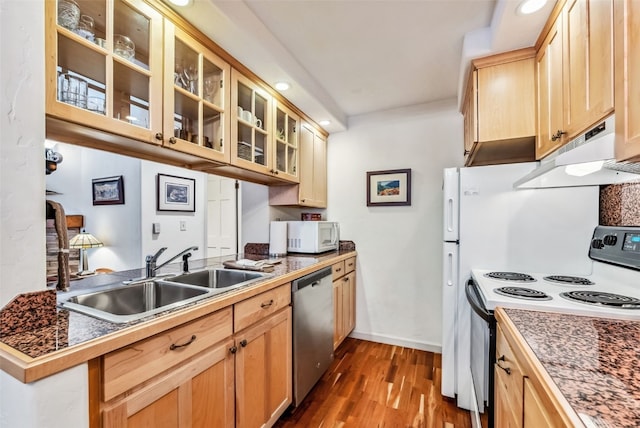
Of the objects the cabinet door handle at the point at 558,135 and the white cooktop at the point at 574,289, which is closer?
the white cooktop at the point at 574,289

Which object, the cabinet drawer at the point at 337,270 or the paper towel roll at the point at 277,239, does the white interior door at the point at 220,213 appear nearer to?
the paper towel roll at the point at 277,239

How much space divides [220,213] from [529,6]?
8.63 ft

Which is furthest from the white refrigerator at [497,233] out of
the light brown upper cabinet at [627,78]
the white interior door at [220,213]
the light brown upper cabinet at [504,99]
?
the white interior door at [220,213]

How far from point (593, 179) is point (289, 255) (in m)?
2.14

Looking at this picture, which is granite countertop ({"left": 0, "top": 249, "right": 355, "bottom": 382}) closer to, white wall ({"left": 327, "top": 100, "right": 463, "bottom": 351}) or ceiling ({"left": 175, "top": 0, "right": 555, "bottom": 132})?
ceiling ({"left": 175, "top": 0, "right": 555, "bottom": 132})

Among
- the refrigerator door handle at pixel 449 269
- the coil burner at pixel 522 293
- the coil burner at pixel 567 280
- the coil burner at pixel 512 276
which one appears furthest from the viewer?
the refrigerator door handle at pixel 449 269

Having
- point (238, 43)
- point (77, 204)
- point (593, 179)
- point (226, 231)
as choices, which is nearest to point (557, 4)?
point (593, 179)

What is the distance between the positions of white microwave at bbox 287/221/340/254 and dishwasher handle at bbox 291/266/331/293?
1.22 feet

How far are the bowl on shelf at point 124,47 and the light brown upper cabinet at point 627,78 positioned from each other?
1813 millimetres

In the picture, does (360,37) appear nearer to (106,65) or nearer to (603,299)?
(106,65)

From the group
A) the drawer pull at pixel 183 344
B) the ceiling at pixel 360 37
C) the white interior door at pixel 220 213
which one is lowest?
the drawer pull at pixel 183 344

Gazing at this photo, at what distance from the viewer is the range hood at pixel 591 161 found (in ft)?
3.05

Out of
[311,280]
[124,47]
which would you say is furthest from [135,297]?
[124,47]

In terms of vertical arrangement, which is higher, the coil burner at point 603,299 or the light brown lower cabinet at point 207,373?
the coil burner at point 603,299
